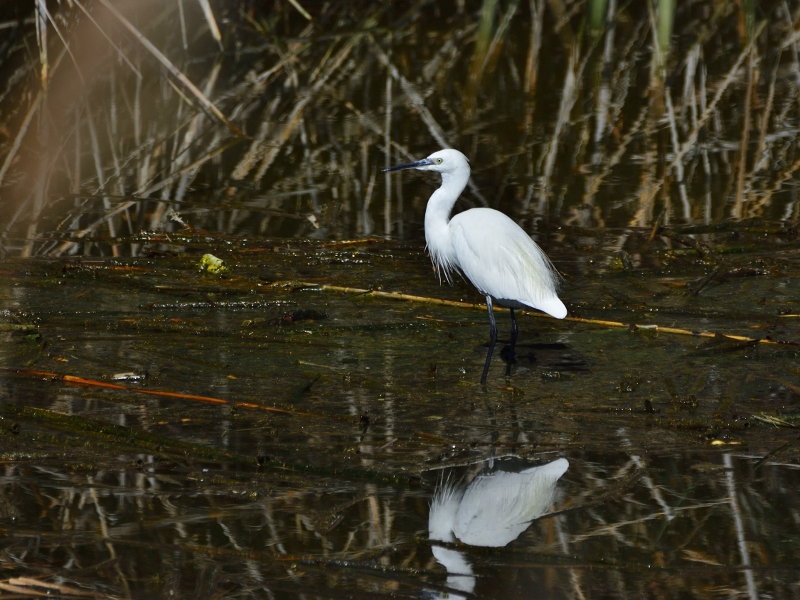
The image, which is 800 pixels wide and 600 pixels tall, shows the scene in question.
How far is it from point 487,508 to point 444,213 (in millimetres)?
1956

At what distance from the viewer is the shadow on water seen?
2.72m

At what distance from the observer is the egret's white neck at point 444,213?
4586 millimetres

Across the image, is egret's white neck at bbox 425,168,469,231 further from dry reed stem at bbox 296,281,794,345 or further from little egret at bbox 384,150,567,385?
dry reed stem at bbox 296,281,794,345

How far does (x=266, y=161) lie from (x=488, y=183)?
1.65 metres

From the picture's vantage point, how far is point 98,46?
10.2 m

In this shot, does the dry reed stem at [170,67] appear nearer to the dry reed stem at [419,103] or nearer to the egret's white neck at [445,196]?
the dry reed stem at [419,103]

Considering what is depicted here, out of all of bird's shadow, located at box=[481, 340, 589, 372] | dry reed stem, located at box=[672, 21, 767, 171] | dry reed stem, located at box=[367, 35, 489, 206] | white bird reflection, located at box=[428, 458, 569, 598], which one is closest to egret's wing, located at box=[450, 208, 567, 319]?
bird's shadow, located at box=[481, 340, 589, 372]

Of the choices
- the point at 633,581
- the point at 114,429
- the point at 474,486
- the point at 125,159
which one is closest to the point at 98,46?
the point at 125,159

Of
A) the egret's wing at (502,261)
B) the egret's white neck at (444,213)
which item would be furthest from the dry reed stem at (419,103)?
the egret's wing at (502,261)

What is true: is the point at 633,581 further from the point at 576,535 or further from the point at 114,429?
the point at 114,429

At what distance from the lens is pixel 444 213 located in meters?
4.67

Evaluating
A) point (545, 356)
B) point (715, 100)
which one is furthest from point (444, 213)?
point (715, 100)

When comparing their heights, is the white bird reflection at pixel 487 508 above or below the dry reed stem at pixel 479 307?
below

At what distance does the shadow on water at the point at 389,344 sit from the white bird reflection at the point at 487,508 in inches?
0.4
